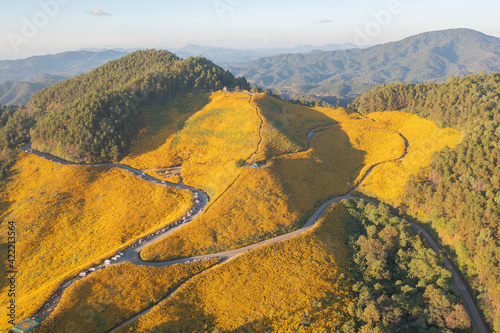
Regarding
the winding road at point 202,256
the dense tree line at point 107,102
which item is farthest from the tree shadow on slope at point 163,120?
the winding road at point 202,256

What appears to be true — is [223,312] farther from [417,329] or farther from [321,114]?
[321,114]

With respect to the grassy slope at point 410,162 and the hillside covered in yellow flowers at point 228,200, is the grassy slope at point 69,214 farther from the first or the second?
the grassy slope at point 410,162

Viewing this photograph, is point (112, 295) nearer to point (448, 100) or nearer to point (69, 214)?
point (69, 214)

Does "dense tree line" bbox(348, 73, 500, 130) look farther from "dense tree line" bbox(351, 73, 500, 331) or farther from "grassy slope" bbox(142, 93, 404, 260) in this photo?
"grassy slope" bbox(142, 93, 404, 260)

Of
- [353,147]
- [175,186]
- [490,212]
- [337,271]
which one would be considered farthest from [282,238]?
[353,147]

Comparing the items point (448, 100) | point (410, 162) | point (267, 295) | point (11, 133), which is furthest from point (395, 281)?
point (11, 133)

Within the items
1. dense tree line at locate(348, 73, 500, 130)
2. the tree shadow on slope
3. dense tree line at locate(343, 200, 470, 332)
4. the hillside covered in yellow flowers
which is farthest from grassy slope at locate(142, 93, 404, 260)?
dense tree line at locate(348, 73, 500, 130)
